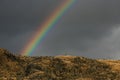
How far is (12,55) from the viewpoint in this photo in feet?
207

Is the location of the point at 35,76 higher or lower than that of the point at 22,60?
lower

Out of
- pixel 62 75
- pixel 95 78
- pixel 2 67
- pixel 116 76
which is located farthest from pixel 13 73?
pixel 116 76

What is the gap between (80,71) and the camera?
2452 inches

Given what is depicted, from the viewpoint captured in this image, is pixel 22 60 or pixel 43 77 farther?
pixel 22 60

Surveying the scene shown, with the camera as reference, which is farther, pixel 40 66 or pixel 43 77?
pixel 40 66

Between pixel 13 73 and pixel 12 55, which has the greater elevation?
pixel 12 55

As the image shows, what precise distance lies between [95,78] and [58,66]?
23.5ft

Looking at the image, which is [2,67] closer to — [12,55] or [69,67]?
[12,55]

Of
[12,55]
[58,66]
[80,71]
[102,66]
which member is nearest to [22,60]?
[12,55]

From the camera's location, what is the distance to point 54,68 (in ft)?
203

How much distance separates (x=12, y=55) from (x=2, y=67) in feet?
13.7

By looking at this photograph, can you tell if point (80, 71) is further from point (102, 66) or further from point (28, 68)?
point (28, 68)

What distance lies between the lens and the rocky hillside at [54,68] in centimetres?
5859

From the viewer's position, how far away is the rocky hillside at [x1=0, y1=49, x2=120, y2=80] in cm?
5859
